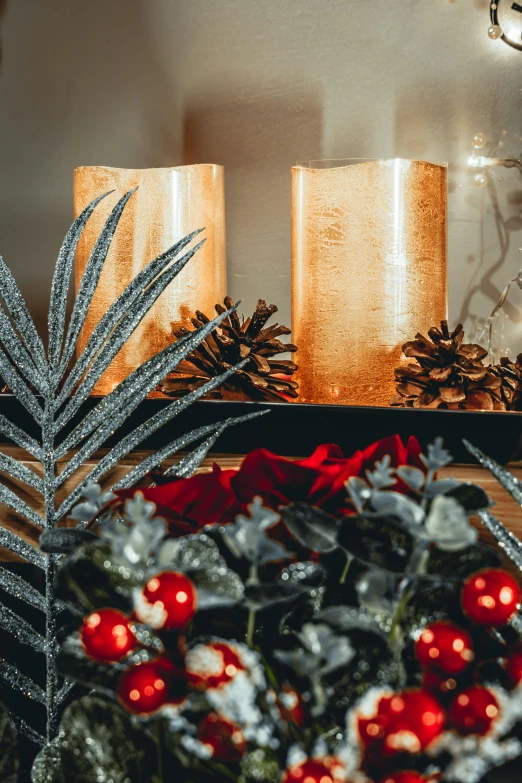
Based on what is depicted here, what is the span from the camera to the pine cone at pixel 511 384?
517 millimetres

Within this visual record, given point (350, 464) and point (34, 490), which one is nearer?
point (350, 464)

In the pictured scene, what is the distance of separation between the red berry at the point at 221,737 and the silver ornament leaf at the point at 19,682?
0.86 feet

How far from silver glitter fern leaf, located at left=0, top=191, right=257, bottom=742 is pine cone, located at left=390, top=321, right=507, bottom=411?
0.12 metres

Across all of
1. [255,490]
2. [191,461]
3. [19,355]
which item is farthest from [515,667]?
[19,355]

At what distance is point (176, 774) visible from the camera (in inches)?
11.6

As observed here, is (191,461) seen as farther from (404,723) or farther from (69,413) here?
(404,723)

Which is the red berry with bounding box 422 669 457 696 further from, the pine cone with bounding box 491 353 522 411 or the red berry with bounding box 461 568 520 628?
the pine cone with bounding box 491 353 522 411

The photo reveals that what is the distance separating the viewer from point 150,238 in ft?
1.91

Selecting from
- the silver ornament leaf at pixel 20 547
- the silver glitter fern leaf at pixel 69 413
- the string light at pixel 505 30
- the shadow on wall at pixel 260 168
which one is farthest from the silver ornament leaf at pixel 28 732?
the string light at pixel 505 30

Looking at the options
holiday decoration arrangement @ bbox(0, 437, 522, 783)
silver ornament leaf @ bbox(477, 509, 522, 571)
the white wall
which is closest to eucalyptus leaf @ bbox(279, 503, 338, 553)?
holiday decoration arrangement @ bbox(0, 437, 522, 783)

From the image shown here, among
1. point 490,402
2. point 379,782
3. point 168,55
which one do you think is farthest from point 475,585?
point 168,55

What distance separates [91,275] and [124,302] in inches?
1.4

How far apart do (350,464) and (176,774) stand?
0.51 feet

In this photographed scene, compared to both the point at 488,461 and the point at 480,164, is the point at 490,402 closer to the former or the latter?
the point at 488,461
